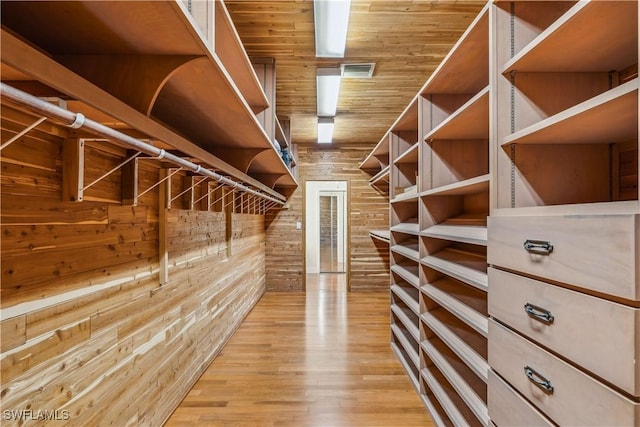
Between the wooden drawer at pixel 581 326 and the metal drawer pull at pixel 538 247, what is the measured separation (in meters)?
0.10

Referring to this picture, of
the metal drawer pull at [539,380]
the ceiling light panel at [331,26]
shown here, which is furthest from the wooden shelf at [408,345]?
the ceiling light panel at [331,26]

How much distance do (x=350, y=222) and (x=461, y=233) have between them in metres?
4.09

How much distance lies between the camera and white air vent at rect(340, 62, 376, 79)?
2908mm

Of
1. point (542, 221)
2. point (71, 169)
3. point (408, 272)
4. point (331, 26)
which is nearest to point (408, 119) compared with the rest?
point (331, 26)

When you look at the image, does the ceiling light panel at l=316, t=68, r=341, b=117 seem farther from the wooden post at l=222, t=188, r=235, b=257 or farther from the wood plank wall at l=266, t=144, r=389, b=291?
the wood plank wall at l=266, t=144, r=389, b=291

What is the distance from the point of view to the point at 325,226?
8.13 m

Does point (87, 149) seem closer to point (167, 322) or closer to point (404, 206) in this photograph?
point (167, 322)

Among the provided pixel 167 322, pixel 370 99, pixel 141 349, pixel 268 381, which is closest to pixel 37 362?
pixel 141 349

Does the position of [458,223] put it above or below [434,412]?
above

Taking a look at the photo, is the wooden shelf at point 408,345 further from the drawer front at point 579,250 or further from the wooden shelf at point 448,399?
the drawer front at point 579,250

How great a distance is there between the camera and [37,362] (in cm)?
109

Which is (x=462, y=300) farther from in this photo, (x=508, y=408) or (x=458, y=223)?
(x=508, y=408)

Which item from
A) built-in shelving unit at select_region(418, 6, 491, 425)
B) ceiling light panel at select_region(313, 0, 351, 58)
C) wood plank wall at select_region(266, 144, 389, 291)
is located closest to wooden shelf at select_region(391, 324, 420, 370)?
built-in shelving unit at select_region(418, 6, 491, 425)

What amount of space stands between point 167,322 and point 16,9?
1.67 metres
